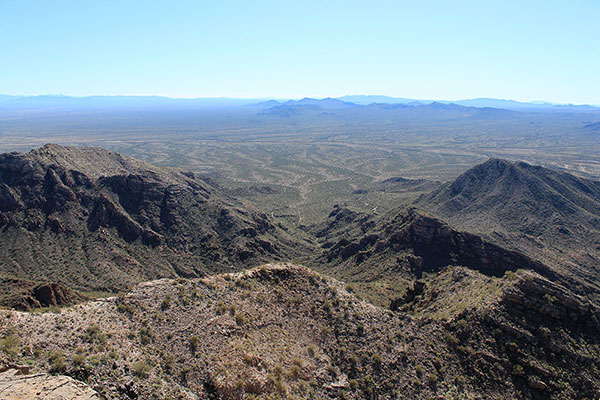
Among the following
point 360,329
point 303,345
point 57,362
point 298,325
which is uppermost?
point 57,362

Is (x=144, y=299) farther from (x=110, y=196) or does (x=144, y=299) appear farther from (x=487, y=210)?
(x=487, y=210)

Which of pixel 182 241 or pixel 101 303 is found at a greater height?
pixel 101 303

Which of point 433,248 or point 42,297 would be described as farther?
point 433,248

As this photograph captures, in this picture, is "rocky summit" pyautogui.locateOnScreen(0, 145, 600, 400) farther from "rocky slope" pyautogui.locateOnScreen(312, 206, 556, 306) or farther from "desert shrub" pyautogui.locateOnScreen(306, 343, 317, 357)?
"rocky slope" pyautogui.locateOnScreen(312, 206, 556, 306)

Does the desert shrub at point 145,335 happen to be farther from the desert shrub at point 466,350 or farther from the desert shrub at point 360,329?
the desert shrub at point 466,350

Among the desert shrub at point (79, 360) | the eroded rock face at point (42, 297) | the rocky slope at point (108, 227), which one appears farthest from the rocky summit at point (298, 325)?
the rocky slope at point (108, 227)

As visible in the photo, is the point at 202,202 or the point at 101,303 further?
the point at 202,202

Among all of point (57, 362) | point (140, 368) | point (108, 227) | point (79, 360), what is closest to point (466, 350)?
point (140, 368)

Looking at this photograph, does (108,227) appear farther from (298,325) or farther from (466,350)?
(466,350)

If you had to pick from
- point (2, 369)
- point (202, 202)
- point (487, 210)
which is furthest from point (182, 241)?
point (487, 210)
